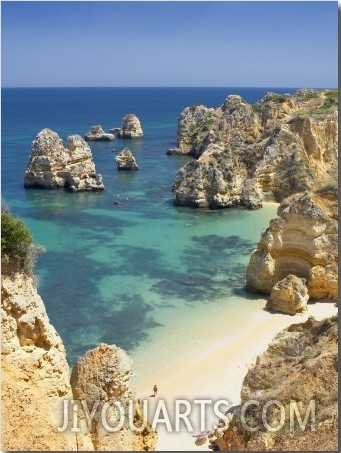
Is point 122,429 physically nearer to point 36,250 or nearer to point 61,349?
point 61,349

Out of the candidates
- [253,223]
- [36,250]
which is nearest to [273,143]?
[253,223]

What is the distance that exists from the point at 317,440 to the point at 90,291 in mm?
17635

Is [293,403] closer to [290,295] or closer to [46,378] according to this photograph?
[46,378]

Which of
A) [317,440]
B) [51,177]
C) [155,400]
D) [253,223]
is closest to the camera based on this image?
[317,440]

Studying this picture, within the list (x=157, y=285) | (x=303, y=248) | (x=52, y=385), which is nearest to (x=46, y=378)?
(x=52, y=385)

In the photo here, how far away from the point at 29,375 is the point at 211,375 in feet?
29.8

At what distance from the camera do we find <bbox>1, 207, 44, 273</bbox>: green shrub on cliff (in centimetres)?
1107

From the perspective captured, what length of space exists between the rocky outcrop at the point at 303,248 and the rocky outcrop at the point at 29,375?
14.2m

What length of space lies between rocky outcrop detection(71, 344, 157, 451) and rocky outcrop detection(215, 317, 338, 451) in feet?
7.15

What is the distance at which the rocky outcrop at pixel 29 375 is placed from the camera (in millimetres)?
9031

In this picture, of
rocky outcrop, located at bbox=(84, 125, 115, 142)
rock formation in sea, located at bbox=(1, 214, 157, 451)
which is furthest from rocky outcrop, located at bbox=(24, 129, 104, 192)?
rock formation in sea, located at bbox=(1, 214, 157, 451)

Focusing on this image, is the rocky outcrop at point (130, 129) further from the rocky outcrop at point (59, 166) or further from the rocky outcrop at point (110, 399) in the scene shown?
the rocky outcrop at point (110, 399)

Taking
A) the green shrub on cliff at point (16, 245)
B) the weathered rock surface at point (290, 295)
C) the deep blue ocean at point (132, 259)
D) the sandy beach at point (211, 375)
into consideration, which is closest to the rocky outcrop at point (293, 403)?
the sandy beach at point (211, 375)

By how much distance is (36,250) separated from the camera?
38.2 ft
